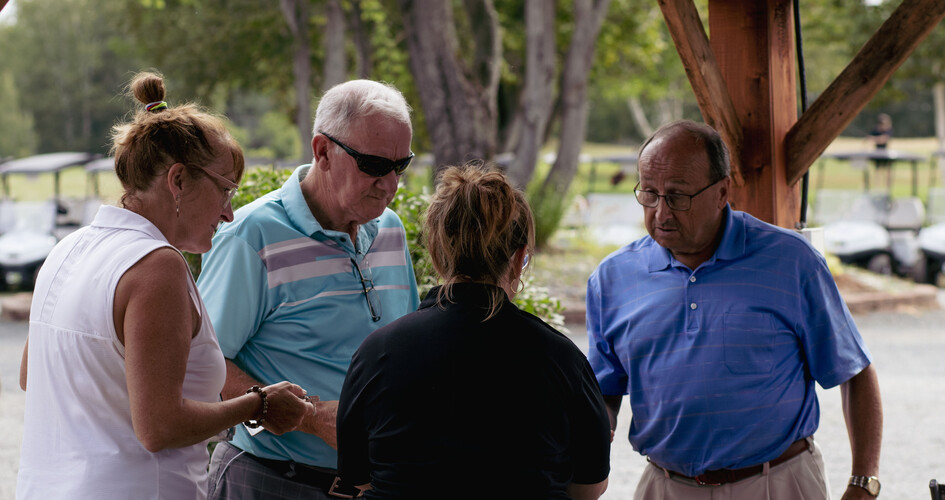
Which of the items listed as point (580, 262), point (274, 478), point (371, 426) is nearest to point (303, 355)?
point (274, 478)

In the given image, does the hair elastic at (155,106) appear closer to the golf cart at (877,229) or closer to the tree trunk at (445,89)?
the tree trunk at (445,89)

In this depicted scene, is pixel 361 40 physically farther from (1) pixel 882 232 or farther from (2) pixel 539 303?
(2) pixel 539 303

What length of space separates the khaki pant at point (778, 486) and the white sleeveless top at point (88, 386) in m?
1.59

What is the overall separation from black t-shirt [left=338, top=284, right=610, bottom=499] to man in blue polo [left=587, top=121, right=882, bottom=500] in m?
0.93

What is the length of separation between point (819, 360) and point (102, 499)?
2.10m

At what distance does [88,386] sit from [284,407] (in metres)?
0.50

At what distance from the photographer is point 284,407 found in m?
2.32

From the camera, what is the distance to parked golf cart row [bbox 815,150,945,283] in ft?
51.6

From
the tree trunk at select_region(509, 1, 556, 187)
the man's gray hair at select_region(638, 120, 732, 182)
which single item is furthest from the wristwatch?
the tree trunk at select_region(509, 1, 556, 187)

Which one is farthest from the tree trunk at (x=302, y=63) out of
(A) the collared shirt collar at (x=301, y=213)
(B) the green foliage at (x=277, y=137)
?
(B) the green foliage at (x=277, y=137)

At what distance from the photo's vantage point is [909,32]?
Answer: 10.9 ft

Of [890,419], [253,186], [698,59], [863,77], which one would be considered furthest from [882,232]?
[253,186]

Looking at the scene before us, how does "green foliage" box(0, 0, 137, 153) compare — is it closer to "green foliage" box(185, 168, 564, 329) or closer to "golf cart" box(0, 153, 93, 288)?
"golf cart" box(0, 153, 93, 288)

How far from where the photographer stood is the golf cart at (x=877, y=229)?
51.6 feet
